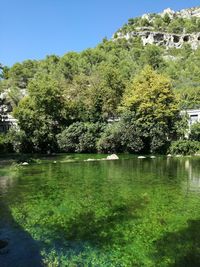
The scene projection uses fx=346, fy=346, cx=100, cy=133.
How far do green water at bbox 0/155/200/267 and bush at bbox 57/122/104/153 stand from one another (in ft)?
85.7

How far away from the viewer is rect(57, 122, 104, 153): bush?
169 ft

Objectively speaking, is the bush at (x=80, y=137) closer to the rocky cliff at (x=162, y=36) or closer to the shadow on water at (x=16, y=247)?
the shadow on water at (x=16, y=247)

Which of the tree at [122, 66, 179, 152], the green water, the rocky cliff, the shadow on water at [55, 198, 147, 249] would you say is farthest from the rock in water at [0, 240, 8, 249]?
the rocky cliff

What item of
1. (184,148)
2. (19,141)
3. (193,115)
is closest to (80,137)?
(19,141)

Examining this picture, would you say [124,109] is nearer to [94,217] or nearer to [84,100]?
[84,100]

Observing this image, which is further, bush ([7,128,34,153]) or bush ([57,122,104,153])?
bush ([7,128,34,153])

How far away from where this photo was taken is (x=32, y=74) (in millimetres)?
102062

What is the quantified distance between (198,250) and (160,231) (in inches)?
85.8

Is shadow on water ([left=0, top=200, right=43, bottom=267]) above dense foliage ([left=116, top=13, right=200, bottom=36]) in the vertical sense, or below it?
below

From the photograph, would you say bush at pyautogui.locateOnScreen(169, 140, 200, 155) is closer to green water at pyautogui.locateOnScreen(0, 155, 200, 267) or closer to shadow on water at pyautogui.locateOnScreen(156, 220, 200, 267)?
green water at pyautogui.locateOnScreen(0, 155, 200, 267)

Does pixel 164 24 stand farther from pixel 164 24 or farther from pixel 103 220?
pixel 103 220

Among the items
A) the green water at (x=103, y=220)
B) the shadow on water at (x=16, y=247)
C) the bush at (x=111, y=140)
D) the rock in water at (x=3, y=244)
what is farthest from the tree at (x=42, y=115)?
the rock in water at (x=3, y=244)

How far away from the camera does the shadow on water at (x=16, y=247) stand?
382 inches

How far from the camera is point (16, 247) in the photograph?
1105 cm
